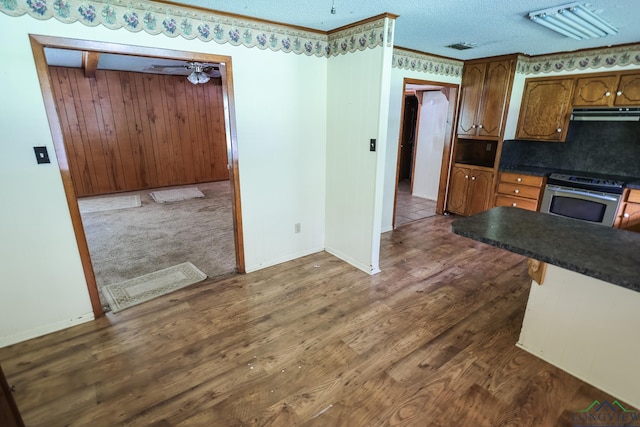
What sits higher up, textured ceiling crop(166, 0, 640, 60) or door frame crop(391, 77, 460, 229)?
textured ceiling crop(166, 0, 640, 60)

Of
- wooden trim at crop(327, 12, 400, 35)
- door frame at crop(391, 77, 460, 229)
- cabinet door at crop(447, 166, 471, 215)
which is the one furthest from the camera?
cabinet door at crop(447, 166, 471, 215)

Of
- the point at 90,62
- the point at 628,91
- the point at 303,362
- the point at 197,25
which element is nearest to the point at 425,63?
the point at 628,91

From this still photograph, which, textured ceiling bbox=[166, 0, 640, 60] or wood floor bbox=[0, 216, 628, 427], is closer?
wood floor bbox=[0, 216, 628, 427]

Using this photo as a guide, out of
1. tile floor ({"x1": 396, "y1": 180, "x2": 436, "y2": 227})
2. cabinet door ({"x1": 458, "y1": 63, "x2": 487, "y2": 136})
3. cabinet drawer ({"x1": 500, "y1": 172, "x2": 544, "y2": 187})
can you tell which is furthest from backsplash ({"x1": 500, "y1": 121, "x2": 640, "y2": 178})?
tile floor ({"x1": 396, "y1": 180, "x2": 436, "y2": 227})

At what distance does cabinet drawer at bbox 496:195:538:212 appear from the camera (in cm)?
411

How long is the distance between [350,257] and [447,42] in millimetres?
2537

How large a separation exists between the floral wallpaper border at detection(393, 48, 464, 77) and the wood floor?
2.62 m

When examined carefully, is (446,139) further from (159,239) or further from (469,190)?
(159,239)

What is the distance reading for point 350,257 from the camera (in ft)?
11.1

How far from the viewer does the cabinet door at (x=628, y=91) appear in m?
3.37

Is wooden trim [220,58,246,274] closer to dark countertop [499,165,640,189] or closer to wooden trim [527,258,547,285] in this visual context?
wooden trim [527,258,547,285]

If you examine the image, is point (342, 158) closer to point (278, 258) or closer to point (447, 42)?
point (278, 258)

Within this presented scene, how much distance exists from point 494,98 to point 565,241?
10.2 ft

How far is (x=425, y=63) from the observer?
4047 millimetres
